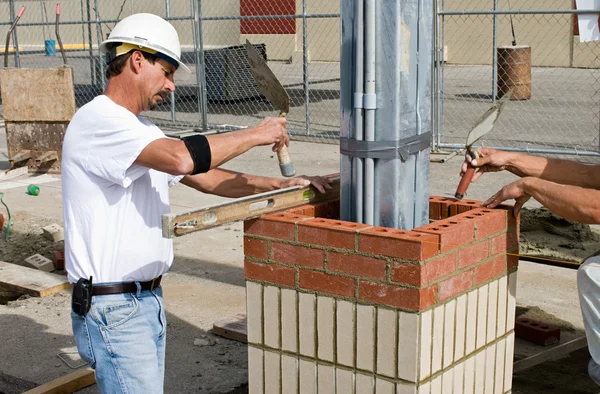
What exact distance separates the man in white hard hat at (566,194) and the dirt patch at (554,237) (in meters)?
0.97

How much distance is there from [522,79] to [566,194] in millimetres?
12912

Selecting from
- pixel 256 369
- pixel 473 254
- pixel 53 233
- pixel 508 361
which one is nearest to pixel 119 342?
pixel 256 369

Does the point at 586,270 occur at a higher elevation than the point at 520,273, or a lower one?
higher

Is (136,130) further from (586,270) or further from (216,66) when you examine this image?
(216,66)

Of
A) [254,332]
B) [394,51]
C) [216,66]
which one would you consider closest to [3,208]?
[254,332]

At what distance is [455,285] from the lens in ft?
10.7

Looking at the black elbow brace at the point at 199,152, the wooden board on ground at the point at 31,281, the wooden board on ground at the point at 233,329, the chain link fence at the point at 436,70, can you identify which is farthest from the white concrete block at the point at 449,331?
the chain link fence at the point at 436,70

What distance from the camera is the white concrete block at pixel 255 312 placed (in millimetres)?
3496

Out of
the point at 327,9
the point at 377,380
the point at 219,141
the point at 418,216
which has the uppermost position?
the point at 327,9

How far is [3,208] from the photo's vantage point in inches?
349

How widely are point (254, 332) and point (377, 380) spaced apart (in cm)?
59

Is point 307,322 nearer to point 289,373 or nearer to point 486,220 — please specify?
point 289,373

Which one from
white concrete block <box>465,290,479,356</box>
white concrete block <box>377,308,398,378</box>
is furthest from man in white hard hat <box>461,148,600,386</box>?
white concrete block <box>377,308,398,378</box>

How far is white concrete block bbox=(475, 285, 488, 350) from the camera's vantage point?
11.4 ft
